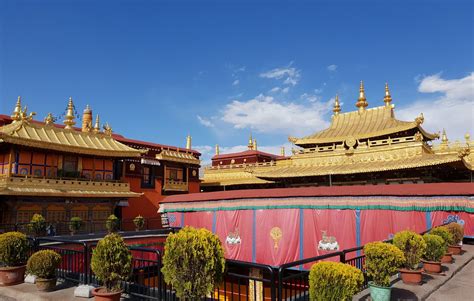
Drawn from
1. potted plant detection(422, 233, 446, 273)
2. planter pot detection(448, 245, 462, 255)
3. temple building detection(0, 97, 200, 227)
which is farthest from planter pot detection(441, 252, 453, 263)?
temple building detection(0, 97, 200, 227)

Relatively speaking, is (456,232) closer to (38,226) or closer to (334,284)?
(334,284)

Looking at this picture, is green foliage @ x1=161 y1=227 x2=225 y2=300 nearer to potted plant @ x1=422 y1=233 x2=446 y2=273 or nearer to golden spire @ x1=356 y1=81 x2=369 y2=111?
potted plant @ x1=422 y1=233 x2=446 y2=273

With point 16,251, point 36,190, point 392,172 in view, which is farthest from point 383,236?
point 36,190

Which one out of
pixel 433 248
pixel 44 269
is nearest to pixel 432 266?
pixel 433 248

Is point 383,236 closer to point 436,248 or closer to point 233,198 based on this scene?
point 436,248

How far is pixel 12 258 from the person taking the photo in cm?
857

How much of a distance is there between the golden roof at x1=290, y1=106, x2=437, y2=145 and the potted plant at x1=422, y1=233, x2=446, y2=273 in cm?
1548

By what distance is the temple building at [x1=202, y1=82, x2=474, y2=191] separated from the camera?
1847 cm

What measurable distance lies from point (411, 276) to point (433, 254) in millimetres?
1494

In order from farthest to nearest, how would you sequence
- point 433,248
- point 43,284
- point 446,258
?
point 446,258, point 433,248, point 43,284

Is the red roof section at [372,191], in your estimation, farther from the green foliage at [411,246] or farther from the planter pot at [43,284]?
the planter pot at [43,284]

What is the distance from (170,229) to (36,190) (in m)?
8.15

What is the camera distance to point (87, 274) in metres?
8.17

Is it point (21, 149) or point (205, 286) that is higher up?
point (21, 149)
